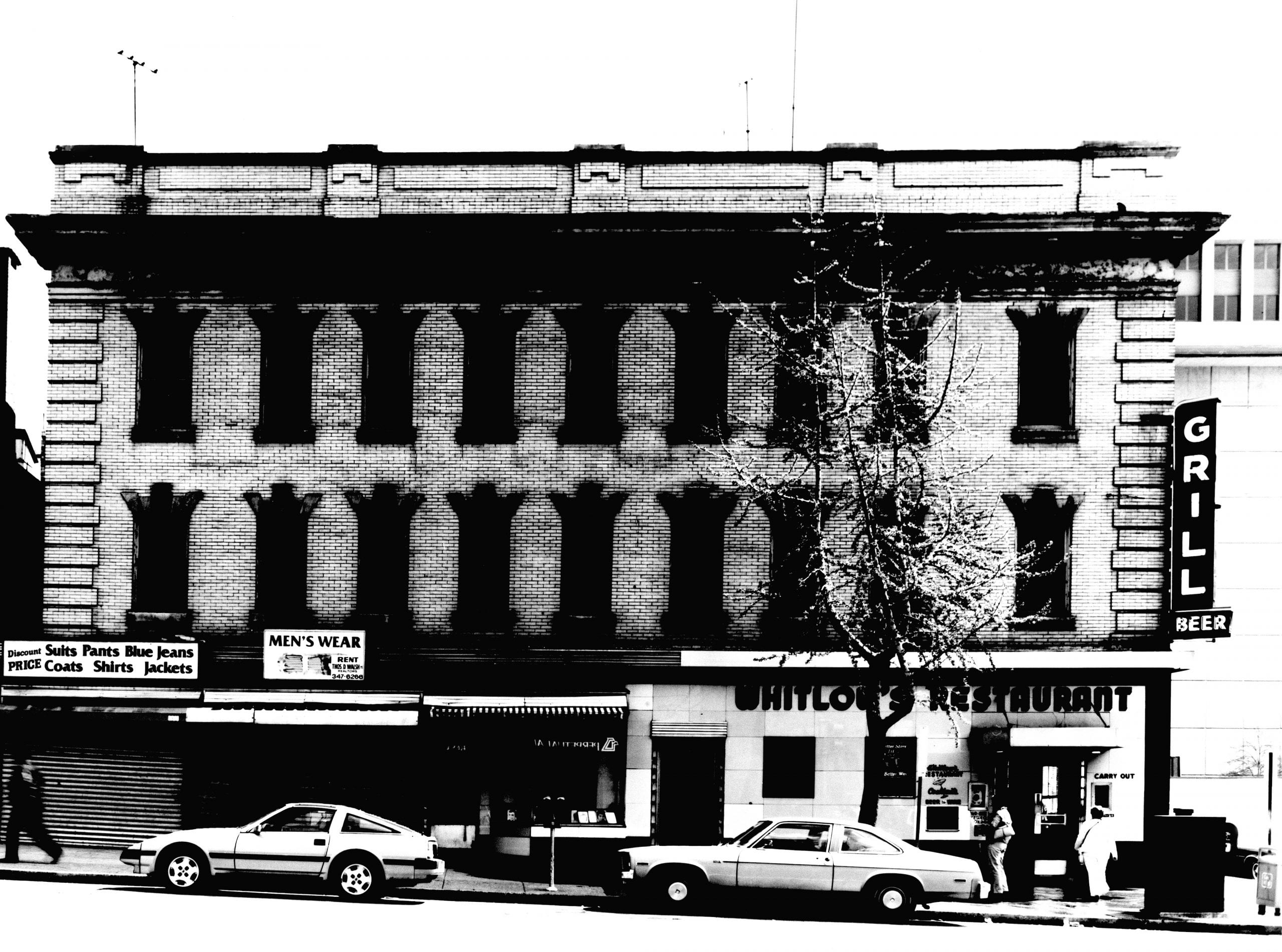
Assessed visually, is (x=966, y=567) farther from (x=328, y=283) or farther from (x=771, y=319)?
(x=328, y=283)

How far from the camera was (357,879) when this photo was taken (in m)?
20.3

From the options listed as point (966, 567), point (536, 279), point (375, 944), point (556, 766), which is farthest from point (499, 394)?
point (375, 944)

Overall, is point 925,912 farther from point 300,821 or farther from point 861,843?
point 300,821

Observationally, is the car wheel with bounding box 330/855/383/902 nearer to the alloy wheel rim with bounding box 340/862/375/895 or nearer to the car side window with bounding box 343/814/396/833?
the alloy wheel rim with bounding box 340/862/375/895

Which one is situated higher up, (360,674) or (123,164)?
(123,164)

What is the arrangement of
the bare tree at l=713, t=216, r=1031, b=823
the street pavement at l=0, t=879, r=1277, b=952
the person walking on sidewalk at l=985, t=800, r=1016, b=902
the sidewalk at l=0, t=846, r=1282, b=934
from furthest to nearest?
the person walking on sidewalk at l=985, t=800, r=1016, b=902 < the bare tree at l=713, t=216, r=1031, b=823 < the sidewalk at l=0, t=846, r=1282, b=934 < the street pavement at l=0, t=879, r=1277, b=952

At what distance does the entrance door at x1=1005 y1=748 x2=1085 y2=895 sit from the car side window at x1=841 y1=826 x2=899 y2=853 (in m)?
6.37

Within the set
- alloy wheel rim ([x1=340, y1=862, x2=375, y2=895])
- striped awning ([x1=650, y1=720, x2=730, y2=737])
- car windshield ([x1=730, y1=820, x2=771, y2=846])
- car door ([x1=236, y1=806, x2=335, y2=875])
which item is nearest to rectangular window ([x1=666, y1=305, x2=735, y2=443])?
striped awning ([x1=650, y1=720, x2=730, y2=737])

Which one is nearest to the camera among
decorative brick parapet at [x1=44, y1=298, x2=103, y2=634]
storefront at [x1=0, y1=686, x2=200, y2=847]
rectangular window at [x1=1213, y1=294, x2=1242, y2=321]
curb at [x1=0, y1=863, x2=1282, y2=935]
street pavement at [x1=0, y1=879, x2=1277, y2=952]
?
street pavement at [x1=0, y1=879, x2=1277, y2=952]

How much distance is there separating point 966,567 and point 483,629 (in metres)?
8.62

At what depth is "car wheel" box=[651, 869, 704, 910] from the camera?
20.2 m

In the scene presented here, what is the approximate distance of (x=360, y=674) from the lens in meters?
26.3

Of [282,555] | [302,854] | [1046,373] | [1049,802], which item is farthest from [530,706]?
[1046,373]

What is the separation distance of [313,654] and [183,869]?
6.39 metres
